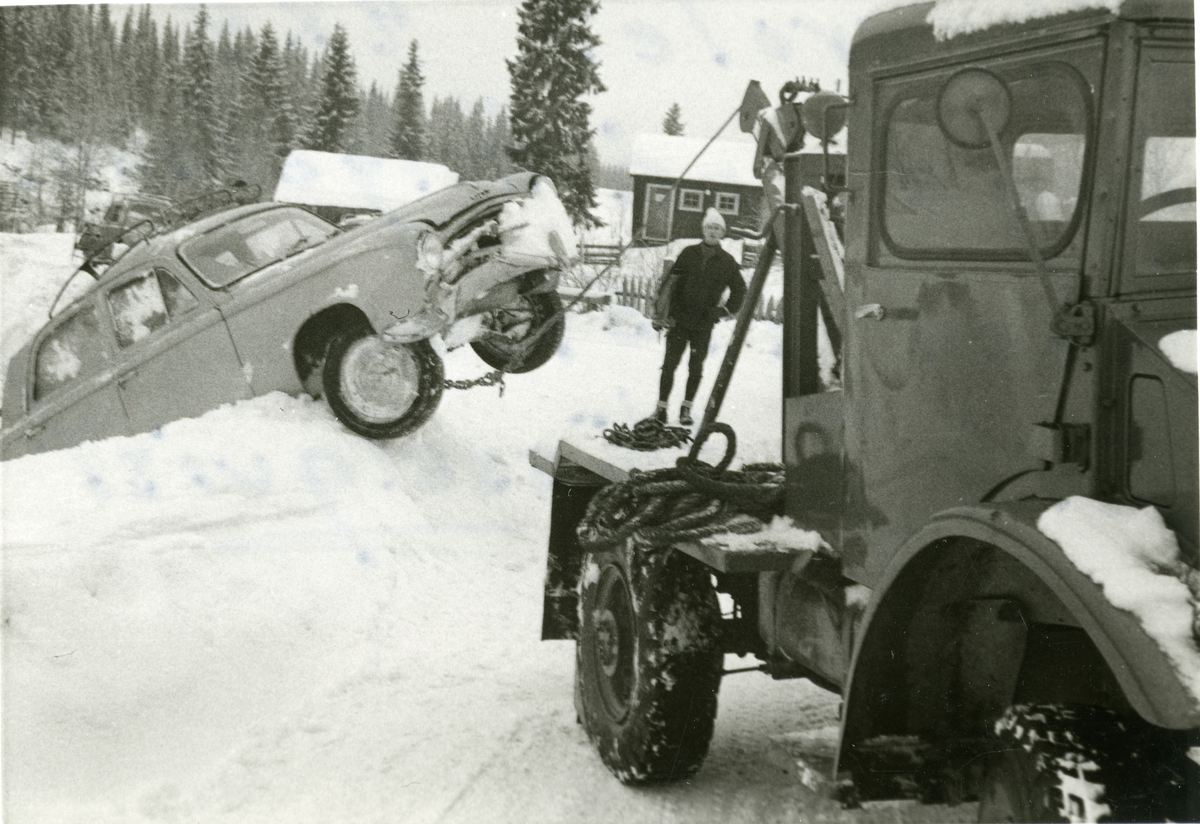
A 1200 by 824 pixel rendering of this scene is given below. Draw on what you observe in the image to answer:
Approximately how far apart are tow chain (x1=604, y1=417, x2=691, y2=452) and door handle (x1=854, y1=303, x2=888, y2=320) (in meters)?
1.62

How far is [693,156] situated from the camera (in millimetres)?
4121

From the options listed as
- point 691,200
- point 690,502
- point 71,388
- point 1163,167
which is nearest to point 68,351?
point 71,388

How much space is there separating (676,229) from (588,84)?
216cm

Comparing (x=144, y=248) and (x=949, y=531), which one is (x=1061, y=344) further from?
(x=144, y=248)

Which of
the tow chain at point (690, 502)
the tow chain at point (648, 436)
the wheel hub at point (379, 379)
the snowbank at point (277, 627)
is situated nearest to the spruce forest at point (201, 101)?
the snowbank at point (277, 627)

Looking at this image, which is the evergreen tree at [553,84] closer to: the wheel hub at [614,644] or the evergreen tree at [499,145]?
the evergreen tree at [499,145]

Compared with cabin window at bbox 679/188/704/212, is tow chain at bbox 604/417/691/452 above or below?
below

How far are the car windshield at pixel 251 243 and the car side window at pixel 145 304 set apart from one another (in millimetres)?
206

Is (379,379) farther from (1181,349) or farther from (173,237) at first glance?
(1181,349)

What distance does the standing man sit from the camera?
23.5 ft

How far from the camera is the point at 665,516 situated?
12.2ft

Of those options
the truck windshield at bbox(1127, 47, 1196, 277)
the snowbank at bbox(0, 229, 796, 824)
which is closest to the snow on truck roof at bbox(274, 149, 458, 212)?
the snowbank at bbox(0, 229, 796, 824)

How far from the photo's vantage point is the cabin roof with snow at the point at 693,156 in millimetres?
4094

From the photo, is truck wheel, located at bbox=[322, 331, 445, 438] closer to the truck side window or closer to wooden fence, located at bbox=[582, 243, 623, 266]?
wooden fence, located at bbox=[582, 243, 623, 266]
